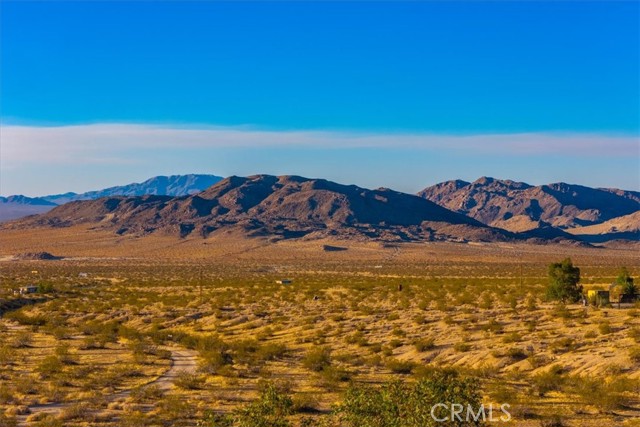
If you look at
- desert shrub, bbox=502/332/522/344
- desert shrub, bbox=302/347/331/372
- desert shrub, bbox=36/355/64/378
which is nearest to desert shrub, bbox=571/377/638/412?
desert shrub, bbox=502/332/522/344

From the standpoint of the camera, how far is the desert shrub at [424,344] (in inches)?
1057

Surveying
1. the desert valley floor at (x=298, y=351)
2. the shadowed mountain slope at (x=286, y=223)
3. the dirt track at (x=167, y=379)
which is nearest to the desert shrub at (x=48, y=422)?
the desert valley floor at (x=298, y=351)

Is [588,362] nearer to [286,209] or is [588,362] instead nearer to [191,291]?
[191,291]

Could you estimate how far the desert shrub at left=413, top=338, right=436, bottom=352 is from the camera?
2684cm

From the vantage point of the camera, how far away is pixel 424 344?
27.1m

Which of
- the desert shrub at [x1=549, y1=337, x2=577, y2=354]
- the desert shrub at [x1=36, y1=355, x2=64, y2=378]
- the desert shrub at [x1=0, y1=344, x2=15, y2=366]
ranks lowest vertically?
the desert shrub at [x1=0, y1=344, x2=15, y2=366]

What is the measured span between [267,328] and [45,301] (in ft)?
82.1

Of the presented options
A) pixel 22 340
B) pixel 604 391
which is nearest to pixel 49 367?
pixel 22 340

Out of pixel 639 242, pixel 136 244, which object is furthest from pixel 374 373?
pixel 639 242

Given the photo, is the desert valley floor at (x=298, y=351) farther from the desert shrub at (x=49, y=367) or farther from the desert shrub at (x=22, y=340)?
the desert shrub at (x=22, y=340)

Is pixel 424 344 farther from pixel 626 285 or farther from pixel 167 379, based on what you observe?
pixel 626 285

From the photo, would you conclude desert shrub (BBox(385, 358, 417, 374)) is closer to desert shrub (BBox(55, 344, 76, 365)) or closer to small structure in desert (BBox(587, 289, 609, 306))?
desert shrub (BBox(55, 344, 76, 365))

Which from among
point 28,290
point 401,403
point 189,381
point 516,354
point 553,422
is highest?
point 401,403

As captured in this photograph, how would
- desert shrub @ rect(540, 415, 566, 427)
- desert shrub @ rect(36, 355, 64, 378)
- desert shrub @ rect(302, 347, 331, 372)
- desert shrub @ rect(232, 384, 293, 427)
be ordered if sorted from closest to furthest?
desert shrub @ rect(232, 384, 293, 427) < desert shrub @ rect(540, 415, 566, 427) < desert shrub @ rect(36, 355, 64, 378) < desert shrub @ rect(302, 347, 331, 372)
